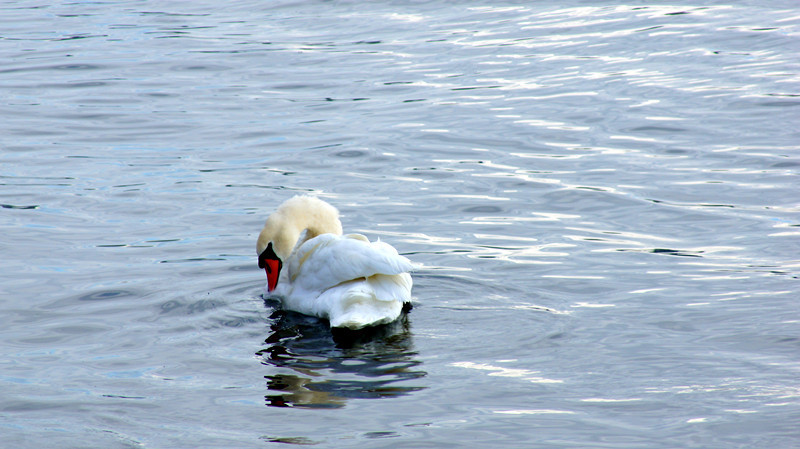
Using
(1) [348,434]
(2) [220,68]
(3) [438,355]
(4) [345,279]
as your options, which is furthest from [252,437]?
(2) [220,68]

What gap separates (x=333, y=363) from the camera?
689 cm

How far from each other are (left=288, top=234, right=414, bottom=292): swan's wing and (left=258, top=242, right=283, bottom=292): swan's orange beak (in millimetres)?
156

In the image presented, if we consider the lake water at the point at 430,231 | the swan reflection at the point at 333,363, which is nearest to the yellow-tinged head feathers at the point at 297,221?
the lake water at the point at 430,231

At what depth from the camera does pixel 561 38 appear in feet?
65.2

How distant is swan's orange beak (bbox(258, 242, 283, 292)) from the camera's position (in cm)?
867

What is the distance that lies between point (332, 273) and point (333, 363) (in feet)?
3.99

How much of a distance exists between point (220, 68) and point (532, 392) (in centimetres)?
1360

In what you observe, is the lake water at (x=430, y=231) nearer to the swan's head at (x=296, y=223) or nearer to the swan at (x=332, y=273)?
the swan at (x=332, y=273)

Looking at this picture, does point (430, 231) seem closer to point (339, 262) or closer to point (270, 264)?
point (270, 264)

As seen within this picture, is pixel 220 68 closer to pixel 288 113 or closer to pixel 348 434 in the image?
pixel 288 113

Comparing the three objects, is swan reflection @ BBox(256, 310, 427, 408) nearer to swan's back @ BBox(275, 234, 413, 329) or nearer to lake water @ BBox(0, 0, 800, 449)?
lake water @ BBox(0, 0, 800, 449)

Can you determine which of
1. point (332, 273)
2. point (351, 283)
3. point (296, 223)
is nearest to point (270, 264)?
point (296, 223)

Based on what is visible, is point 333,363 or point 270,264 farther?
point 270,264

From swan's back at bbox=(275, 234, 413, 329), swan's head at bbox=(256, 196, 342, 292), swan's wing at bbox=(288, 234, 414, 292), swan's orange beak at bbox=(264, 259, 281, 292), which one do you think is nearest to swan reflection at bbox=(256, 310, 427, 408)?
swan's back at bbox=(275, 234, 413, 329)
